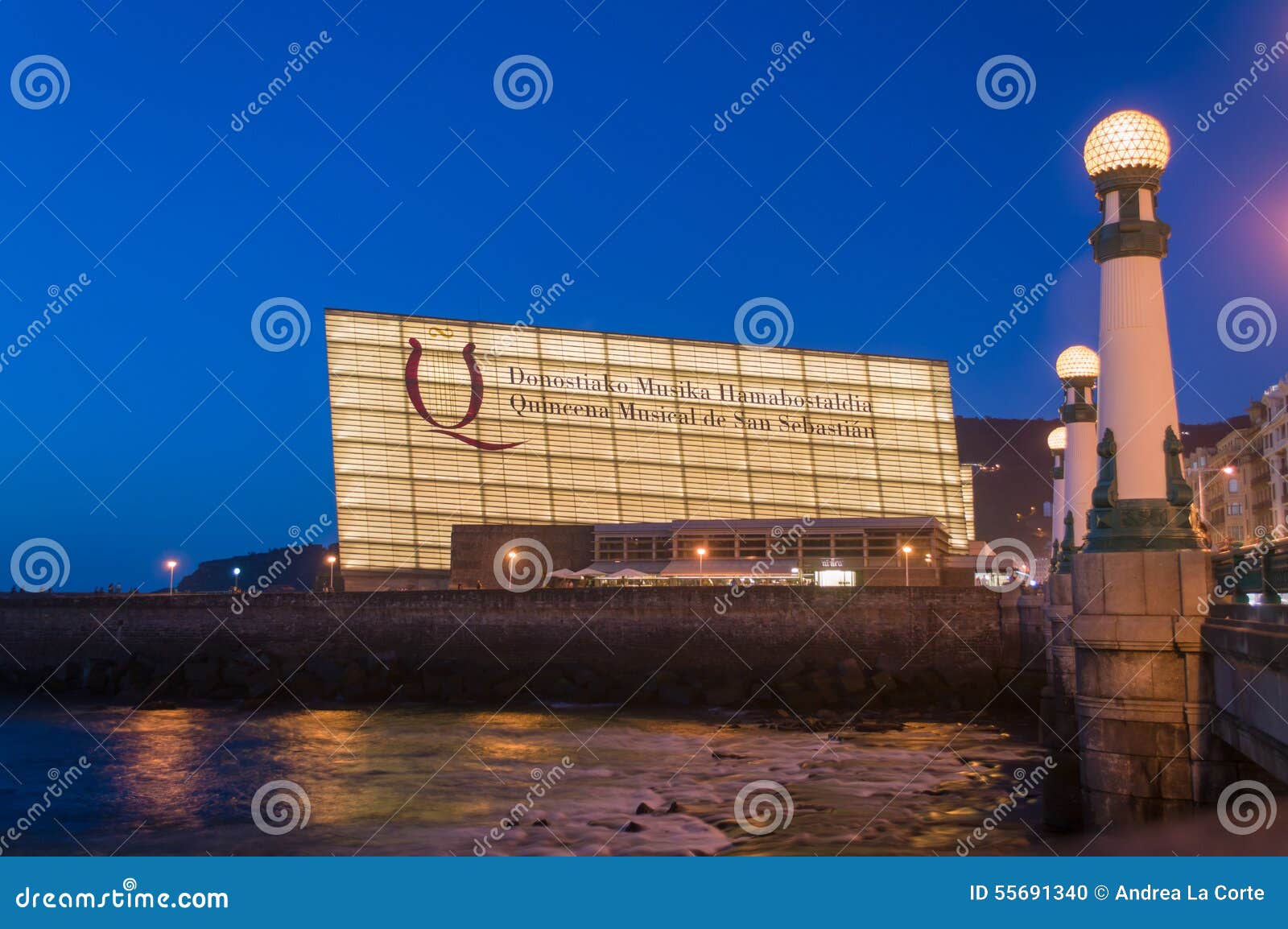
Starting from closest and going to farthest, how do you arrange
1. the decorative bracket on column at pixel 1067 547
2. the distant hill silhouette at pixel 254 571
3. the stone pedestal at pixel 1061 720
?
the stone pedestal at pixel 1061 720 < the decorative bracket on column at pixel 1067 547 < the distant hill silhouette at pixel 254 571

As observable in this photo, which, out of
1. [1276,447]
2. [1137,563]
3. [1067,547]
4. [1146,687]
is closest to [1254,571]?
[1137,563]

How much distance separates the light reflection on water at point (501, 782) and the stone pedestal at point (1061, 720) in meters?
0.68

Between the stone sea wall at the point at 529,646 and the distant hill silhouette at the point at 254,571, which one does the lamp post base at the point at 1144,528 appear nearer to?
the stone sea wall at the point at 529,646

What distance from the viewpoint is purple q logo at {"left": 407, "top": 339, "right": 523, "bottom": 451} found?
71.9 metres

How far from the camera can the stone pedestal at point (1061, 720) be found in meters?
14.2

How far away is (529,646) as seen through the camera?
42.7m

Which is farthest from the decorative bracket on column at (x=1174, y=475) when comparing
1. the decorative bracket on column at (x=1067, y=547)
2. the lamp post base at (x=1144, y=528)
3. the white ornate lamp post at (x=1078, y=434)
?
the white ornate lamp post at (x=1078, y=434)

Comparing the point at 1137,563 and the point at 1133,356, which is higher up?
the point at 1133,356

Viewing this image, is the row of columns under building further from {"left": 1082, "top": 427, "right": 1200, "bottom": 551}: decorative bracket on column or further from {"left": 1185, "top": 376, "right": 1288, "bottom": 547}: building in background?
{"left": 1185, "top": 376, "right": 1288, "bottom": 547}: building in background

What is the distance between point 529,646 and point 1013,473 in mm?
138158

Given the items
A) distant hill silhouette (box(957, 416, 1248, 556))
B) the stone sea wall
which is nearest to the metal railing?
the stone sea wall

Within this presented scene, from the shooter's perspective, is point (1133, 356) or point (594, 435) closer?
point (1133, 356)

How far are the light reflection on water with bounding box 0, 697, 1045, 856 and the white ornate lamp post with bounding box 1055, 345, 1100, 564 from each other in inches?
201

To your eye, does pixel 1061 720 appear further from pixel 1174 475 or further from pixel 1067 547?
pixel 1174 475
